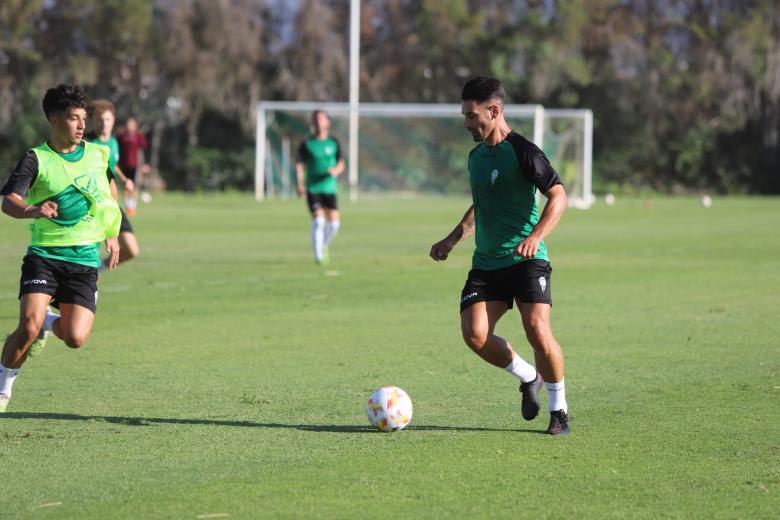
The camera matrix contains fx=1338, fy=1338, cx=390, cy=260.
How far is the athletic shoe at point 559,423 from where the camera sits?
287 inches

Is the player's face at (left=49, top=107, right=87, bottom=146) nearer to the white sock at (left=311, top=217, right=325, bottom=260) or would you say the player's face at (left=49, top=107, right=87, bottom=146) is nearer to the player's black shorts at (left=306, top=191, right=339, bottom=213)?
the white sock at (left=311, top=217, right=325, bottom=260)

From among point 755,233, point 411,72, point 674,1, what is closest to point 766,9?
point 674,1

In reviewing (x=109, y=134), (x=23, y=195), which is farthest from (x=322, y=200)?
(x=23, y=195)

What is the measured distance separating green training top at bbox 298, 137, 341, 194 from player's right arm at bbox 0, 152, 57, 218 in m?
12.0

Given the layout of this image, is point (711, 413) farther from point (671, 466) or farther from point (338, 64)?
point (338, 64)

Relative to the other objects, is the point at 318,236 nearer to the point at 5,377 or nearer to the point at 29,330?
the point at 5,377

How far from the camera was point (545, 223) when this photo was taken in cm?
715

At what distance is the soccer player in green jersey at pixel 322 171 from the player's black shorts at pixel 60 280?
11429mm

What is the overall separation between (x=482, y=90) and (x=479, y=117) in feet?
0.48

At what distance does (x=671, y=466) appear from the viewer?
6.50 metres

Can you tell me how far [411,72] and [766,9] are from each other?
14545mm

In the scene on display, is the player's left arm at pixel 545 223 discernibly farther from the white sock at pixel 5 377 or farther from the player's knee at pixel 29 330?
the white sock at pixel 5 377

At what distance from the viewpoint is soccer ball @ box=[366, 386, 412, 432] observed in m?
7.27

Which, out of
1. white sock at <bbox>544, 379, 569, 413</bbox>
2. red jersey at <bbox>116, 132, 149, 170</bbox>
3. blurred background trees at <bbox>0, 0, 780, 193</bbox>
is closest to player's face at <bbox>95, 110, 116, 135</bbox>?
white sock at <bbox>544, 379, 569, 413</bbox>
